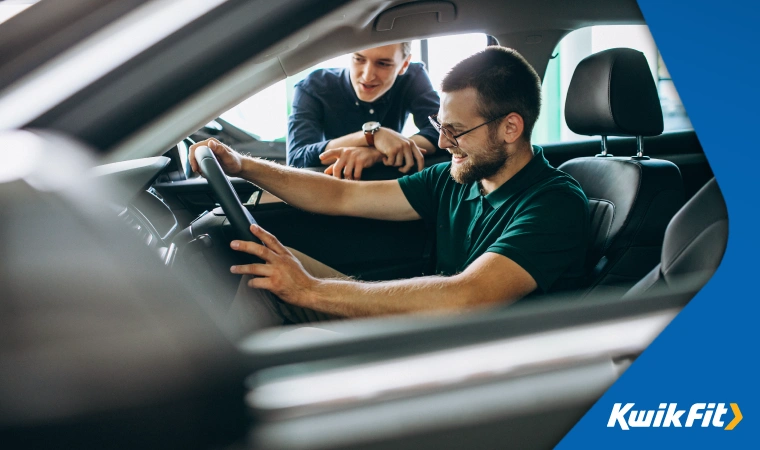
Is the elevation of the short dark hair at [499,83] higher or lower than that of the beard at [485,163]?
higher

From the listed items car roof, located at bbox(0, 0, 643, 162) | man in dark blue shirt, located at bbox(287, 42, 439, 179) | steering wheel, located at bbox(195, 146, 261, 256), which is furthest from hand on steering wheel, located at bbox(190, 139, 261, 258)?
man in dark blue shirt, located at bbox(287, 42, 439, 179)

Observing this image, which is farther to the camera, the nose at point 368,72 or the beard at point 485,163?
the nose at point 368,72

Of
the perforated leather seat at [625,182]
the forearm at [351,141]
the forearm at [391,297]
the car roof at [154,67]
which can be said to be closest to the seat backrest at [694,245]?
the car roof at [154,67]

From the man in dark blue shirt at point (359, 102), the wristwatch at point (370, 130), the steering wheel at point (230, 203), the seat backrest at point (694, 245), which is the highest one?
the man in dark blue shirt at point (359, 102)

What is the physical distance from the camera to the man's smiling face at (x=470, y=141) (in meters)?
1.68

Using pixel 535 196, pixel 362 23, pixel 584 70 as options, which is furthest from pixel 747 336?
pixel 362 23

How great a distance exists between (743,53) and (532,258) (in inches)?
29.0

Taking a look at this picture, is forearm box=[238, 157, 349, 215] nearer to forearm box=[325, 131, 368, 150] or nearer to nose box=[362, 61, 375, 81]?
forearm box=[325, 131, 368, 150]

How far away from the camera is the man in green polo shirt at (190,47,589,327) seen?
1.29m

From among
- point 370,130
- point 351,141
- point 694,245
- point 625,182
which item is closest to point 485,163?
point 625,182

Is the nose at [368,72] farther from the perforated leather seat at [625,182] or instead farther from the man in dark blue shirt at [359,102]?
the perforated leather seat at [625,182]

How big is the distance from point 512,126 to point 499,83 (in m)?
0.12

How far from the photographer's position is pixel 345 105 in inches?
103

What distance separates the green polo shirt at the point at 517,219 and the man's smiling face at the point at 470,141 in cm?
7
